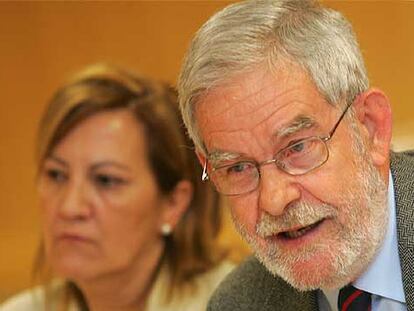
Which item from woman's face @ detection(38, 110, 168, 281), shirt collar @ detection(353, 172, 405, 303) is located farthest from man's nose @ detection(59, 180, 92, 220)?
shirt collar @ detection(353, 172, 405, 303)

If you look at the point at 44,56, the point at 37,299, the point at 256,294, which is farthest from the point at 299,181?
the point at 44,56

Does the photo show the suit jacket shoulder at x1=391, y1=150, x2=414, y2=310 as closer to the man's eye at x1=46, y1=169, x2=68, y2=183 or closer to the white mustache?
the white mustache

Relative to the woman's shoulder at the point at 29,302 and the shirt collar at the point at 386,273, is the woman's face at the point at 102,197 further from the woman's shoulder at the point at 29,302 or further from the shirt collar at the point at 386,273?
the shirt collar at the point at 386,273

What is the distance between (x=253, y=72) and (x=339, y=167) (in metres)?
0.20

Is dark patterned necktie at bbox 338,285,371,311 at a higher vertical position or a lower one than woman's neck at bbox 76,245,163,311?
higher

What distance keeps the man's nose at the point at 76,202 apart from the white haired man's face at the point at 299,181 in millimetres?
1167

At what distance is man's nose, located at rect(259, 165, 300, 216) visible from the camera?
1.37m

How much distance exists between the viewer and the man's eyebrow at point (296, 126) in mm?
1391

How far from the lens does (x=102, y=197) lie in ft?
8.47

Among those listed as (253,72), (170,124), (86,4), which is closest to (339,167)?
(253,72)

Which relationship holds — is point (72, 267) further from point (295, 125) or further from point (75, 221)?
Result: point (295, 125)

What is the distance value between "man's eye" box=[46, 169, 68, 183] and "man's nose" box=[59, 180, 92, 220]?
54 millimetres

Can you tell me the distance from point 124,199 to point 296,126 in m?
1.26

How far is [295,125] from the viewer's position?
1394mm
